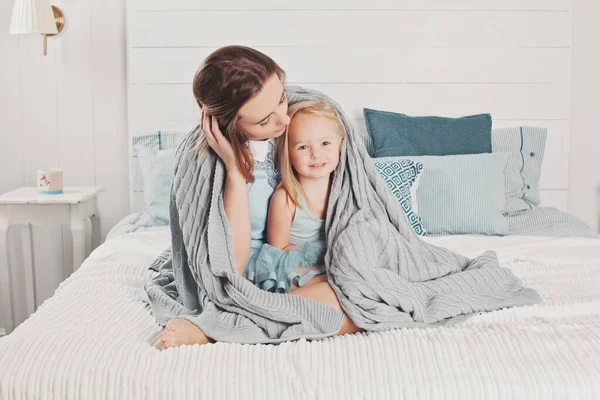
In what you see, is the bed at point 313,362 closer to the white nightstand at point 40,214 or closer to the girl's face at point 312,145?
the girl's face at point 312,145

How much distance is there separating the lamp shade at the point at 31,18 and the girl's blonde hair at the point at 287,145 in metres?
1.60

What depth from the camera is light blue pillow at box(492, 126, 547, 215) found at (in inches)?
106

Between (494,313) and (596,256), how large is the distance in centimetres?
68

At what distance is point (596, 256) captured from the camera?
208cm

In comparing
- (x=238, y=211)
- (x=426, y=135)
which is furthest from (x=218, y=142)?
(x=426, y=135)

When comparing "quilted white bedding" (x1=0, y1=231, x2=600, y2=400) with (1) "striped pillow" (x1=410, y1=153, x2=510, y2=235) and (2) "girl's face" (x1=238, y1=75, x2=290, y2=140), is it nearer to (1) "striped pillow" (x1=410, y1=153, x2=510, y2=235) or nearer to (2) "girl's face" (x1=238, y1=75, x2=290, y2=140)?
(2) "girl's face" (x1=238, y1=75, x2=290, y2=140)

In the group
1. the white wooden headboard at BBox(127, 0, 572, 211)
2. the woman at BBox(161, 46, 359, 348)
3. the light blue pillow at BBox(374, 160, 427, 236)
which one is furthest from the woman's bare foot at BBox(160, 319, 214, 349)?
the white wooden headboard at BBox(127, 0, 572, 211)

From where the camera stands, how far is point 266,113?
1472 mm

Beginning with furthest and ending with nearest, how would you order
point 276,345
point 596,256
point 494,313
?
point 596,256
point 494,313
point 276,345

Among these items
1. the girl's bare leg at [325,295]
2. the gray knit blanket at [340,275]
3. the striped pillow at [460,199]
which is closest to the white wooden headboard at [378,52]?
the striped pillow at [460,199]

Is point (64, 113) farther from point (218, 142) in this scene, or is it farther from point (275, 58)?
point (218, 142)

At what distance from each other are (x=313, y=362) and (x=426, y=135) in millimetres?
1639

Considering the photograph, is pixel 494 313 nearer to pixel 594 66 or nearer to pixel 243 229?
pixel 243 229

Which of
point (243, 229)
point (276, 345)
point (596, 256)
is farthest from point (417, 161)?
point (276, 345)
